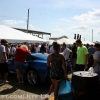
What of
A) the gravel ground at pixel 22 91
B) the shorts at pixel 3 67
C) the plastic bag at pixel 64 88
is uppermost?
the shorts at pixel 3 67

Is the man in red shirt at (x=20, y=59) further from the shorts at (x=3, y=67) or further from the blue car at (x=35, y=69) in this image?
the shorts at (x=3, y=67)

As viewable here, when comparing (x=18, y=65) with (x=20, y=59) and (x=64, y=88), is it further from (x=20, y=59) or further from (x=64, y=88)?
(x=64, y=88)

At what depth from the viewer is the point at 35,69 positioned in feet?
21.8

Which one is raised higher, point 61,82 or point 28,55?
point 28,55

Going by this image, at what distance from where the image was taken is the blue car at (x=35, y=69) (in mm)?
6422

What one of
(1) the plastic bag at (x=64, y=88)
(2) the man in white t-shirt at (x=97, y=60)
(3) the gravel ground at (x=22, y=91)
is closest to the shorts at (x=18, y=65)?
(3) the gravel ground at (x=22, y=91)

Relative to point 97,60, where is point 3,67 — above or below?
below

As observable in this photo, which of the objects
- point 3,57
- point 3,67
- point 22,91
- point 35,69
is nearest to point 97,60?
point 35,69

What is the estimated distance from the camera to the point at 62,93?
4562 mm

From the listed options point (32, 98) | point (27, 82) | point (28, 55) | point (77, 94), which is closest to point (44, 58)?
point (28, 55)

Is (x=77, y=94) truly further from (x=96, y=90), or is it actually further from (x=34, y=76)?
(x=34, y=76)

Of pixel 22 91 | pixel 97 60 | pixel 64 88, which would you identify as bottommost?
pixel 22 91

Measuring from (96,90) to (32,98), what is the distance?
204 cm

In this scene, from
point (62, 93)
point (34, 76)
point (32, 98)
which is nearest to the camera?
point (62, 93)
